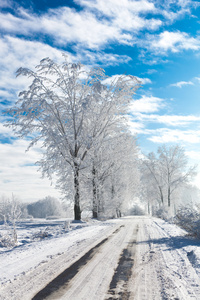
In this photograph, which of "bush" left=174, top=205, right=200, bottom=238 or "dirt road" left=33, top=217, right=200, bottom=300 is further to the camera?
"bush" left=174, top=205, right=200, bottom=238

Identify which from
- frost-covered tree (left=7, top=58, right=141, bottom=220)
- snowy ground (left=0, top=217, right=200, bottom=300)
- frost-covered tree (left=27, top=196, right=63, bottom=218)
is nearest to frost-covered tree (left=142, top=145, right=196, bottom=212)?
frost-covered tree (left=7, top=58, right=141, bottom=220)

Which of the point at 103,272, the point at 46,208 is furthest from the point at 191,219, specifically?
the point at 46,208

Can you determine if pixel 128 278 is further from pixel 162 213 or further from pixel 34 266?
pixel 162 213

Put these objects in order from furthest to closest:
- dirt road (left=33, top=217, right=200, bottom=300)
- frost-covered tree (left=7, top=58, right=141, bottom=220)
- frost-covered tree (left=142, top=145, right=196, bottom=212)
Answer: frost-covered tree (left=142, top=145, right=196, bottom=212) < frost-covered tree (left=7, top=58, right=141, bottom=220) < dirt road (left=33, top=217, right=200, bottom=300)

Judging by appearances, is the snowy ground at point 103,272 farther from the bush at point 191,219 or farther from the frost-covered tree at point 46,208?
the frost-covered tree at point 46,208

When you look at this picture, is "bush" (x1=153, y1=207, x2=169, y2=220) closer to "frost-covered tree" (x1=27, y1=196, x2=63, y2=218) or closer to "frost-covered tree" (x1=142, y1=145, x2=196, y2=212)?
"frost-covered tree" (x1=142, y1=145, x2=196, y2=212)

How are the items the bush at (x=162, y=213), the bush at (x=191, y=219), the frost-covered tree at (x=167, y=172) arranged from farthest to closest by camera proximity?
the frost-covered tree at (x=167, y=172) → the bush at (x=162, y=213) → the bush at (x=191, y=219)

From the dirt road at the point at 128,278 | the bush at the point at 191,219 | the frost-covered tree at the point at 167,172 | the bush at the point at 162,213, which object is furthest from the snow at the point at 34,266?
the frost-covered tree at the point at 167,172

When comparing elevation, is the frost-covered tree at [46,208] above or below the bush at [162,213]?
below

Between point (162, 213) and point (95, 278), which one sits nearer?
point (95, 278)

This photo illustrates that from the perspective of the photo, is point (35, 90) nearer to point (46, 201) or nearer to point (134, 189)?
point (134, 189)

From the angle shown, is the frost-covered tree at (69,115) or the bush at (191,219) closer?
the bush at (191,219)

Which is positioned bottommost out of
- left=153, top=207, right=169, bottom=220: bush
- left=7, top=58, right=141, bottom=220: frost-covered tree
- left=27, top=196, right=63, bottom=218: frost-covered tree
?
left=27, top=196, right=63, bottom=218: frost-covered tree

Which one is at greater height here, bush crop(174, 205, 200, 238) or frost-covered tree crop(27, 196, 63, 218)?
bush crop(174, 205, 200, 238)
